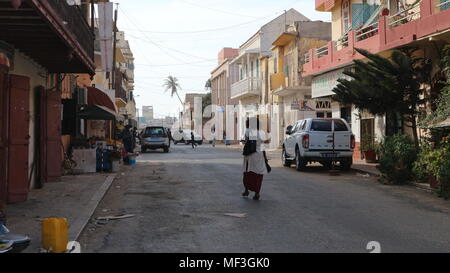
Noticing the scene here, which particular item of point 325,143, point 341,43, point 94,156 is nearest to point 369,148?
point 325,143

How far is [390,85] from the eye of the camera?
14.9 metres

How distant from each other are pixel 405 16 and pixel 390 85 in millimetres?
4566

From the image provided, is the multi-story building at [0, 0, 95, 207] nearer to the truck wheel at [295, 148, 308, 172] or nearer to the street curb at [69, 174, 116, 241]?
the street curb at [69, 174, 116, 241]

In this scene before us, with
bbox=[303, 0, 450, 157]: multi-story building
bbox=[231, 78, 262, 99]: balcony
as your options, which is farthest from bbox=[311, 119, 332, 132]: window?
bbox=[231, 78, 262, 99]: balcony

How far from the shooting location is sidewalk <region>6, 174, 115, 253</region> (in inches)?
310

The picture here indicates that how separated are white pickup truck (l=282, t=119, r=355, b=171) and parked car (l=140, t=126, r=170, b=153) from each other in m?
18.5

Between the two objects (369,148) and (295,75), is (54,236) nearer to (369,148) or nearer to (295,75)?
(369,148)

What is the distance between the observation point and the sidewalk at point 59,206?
25.9 feet

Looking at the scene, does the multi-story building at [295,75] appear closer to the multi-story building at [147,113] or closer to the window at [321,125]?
the window at [321,125]

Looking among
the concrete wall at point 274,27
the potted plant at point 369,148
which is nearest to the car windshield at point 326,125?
the potted plant at point 369,148

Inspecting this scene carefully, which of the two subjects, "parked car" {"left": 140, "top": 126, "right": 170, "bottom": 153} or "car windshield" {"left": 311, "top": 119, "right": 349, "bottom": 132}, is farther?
"parked car" {"left": 140, "top": 126, "right": 170, "bottom": 153}
